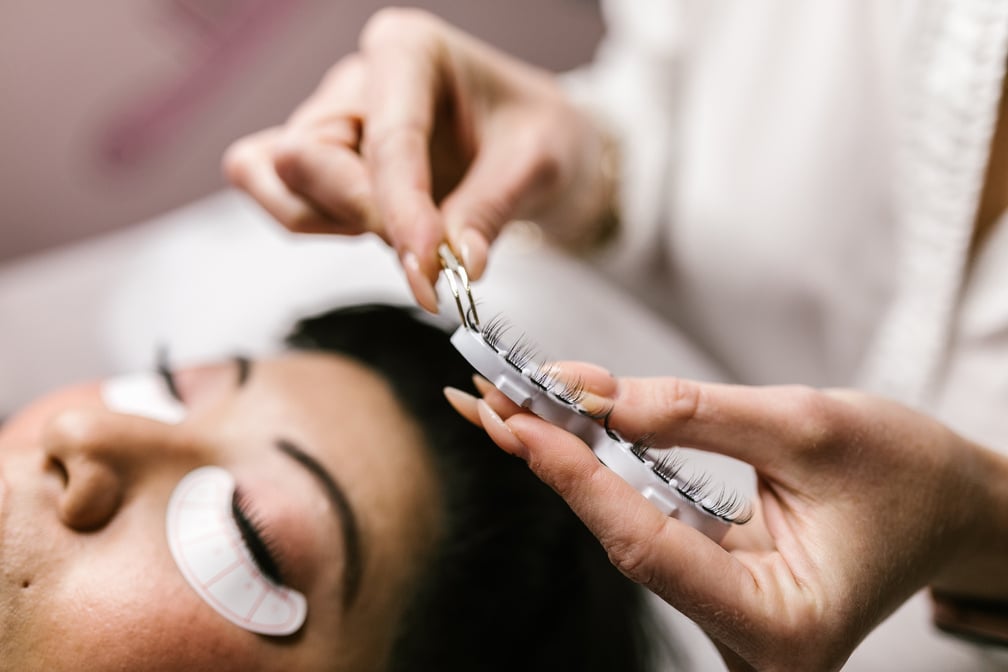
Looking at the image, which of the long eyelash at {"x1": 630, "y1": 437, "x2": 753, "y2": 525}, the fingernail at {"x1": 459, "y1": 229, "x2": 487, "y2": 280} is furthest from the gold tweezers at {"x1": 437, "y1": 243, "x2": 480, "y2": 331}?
the long eyelash at {"x1": 630, "y1": 437, "x2": 753, "y2": 525}

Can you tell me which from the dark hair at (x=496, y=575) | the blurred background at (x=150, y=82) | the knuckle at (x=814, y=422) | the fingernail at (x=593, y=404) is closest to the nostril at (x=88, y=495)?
the dark hair at (x=496, y=575)

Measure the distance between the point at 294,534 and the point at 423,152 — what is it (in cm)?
32

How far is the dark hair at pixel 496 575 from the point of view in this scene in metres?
0.68

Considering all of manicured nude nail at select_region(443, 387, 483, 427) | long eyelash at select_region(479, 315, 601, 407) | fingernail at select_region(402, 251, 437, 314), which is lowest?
manicured nude nail at select_region(443, 387, 483, 427)

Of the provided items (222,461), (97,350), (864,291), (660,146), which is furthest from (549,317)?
(97,350)

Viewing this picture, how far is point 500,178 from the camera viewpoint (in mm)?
737

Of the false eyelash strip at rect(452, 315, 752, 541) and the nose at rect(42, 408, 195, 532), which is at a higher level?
the false eyelash strip at rect(452, 315, 752, 541)

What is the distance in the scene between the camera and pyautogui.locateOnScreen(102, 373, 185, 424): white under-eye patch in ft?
2.32

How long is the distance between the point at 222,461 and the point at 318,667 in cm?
18

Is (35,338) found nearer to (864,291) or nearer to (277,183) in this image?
(277,183)

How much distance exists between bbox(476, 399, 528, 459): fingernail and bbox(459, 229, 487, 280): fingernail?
0.47 feet

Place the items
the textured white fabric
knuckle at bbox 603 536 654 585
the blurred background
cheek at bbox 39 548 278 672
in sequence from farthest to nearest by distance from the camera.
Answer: the blurred background → the textured white fabric → cheek at bbox 39 548 278 672 → knuckle at bbox 603 536 654 585

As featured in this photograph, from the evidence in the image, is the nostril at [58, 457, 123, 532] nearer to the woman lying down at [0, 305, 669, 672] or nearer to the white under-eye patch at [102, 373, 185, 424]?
the woman lying down at [0, 305, 669, 672]

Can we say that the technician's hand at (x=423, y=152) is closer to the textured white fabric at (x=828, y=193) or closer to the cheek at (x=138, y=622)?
the textured white fabric at (x=828, y=193)
